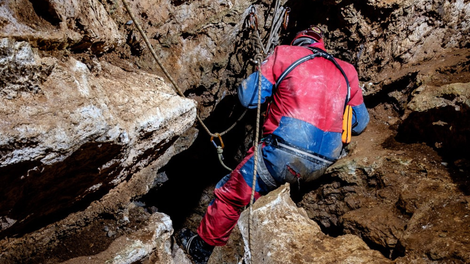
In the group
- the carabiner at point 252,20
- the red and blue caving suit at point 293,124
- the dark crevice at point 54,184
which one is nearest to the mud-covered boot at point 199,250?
the red and blue caving suit at point 293,124

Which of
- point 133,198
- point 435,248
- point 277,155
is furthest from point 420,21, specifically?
point 133,198

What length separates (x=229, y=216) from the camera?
3.02m

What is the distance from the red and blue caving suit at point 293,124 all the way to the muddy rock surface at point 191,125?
43 centimetres

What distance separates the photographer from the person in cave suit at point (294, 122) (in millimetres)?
2650

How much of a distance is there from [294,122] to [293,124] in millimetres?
21

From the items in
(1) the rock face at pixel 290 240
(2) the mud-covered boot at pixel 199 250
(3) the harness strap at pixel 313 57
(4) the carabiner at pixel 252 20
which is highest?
(4) the carabiner at pixel 252 20

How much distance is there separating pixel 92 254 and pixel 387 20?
3946 mm

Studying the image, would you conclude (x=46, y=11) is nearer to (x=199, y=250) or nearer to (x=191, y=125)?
(x=191, y=125)

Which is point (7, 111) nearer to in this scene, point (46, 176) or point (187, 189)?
point (46, 176)

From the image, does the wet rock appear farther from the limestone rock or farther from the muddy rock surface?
the limestone rock

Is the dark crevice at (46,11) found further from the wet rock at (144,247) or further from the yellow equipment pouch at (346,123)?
the yellow equipment pouch at (346,123)

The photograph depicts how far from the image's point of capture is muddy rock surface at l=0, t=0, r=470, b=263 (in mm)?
1543

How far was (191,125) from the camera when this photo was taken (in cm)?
255

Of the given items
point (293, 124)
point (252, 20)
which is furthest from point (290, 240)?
point (252, 20)
